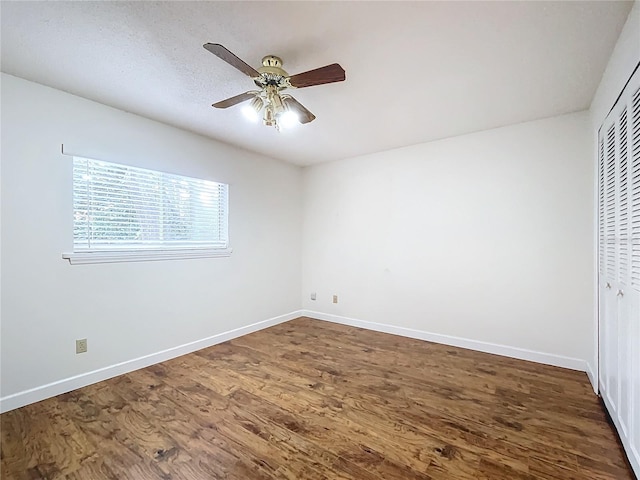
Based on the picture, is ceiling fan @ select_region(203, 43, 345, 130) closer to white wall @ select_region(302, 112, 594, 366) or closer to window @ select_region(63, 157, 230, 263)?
window @ select_region(63, 157, 230, 263)

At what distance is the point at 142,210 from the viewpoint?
2.83 m

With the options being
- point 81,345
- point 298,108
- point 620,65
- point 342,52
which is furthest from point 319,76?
point 81,345

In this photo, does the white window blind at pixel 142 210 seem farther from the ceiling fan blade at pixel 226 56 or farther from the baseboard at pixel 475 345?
the baseboard at pixel 475 345

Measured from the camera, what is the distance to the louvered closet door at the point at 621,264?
4.91 feet

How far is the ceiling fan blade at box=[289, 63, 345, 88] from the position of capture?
164 centimetres

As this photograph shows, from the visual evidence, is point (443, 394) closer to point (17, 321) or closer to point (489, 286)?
point (489, 286)

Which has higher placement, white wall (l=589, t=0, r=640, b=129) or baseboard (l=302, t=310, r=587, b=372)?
white wall (l=589, t=0, r=640, b=129)

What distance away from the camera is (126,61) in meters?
1.91

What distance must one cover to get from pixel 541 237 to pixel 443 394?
1.81 meters

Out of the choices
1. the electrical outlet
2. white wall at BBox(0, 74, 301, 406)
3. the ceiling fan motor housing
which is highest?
the ceiling fan motor housing

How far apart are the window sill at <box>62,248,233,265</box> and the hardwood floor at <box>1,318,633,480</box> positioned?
1.04 m

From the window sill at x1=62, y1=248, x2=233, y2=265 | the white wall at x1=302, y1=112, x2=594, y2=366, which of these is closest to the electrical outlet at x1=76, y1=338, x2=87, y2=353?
the window sill at x1=62, y1=248, x2=233, y2=265

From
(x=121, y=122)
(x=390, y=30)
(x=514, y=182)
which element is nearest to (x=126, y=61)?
(x=121, y=122)

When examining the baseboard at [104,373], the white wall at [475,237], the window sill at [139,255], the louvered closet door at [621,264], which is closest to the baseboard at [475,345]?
the white wall at [475,237]
